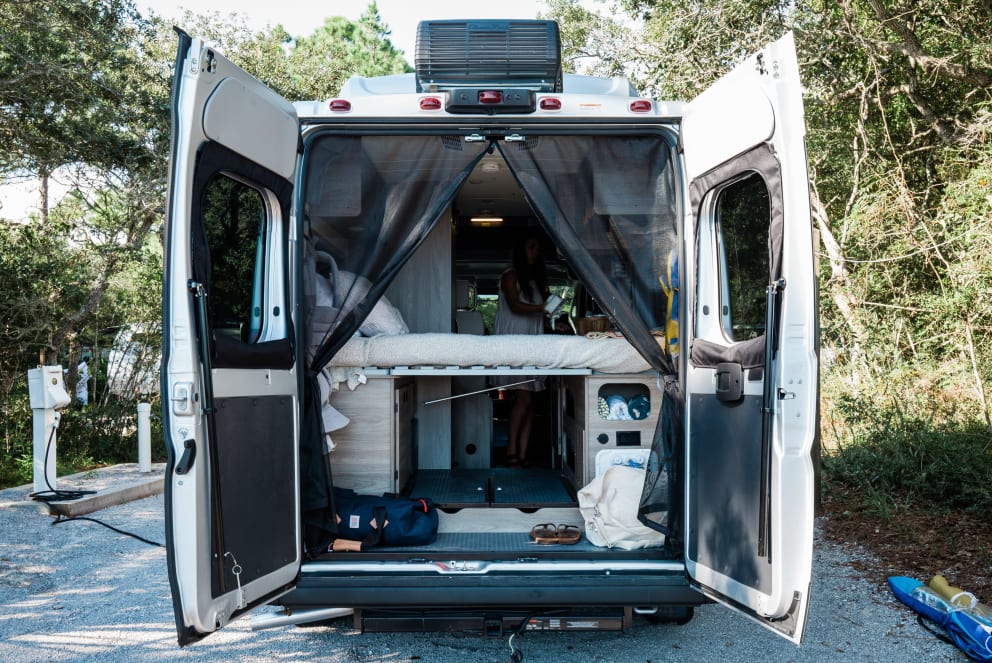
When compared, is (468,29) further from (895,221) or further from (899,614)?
(895,221)

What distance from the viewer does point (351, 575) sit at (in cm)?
319

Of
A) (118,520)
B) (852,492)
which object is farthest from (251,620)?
(852,492)

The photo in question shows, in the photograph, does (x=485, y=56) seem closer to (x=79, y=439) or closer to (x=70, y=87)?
(x=70, y=87)

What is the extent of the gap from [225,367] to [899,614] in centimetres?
370

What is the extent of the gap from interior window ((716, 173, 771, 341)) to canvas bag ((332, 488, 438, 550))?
1.58 meters

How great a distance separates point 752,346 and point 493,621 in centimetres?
145

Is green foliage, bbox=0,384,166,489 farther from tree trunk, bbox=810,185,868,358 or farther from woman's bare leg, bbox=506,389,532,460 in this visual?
tree trunk, bbox=810,185,868,358

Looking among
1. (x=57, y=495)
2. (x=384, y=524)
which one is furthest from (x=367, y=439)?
(x=57, y=495)

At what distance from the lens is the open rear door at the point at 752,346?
2.68 metres

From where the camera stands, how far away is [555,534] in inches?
141

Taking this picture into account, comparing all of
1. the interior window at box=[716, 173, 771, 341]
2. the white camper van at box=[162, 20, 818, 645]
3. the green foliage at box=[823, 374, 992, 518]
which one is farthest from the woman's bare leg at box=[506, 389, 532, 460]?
the green foliage at box=[823, 374, 992, 518]

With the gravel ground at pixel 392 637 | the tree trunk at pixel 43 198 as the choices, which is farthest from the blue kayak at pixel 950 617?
the tree trunk at pixel 43 198

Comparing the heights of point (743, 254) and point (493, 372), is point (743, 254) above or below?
above

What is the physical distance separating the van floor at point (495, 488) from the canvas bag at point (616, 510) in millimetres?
425
